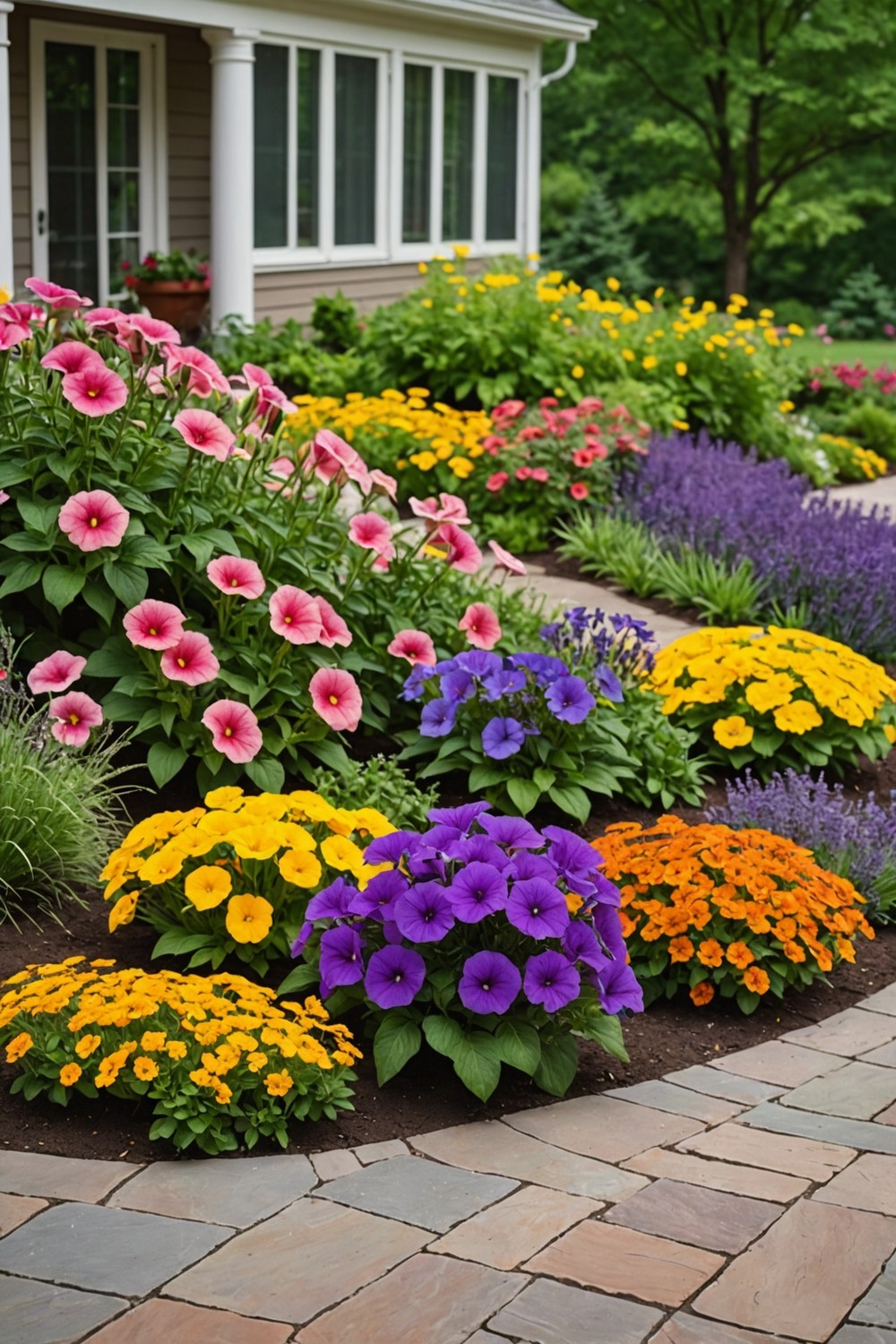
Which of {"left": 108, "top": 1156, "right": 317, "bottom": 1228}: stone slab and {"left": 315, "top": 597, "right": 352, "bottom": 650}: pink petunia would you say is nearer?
{"left": 108, "top": 1156, "right": 317, "bottom": 1228}: stone slab

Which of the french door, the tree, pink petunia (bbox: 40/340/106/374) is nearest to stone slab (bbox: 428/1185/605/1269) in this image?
pink petunia (bbox: 40/340/106/374)

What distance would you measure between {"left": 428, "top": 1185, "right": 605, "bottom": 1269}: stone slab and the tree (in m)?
19.5

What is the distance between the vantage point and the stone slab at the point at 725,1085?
10.2 feet

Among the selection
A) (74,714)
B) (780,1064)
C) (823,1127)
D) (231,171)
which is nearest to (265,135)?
(231,171)

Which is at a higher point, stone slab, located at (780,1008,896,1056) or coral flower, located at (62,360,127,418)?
coral flower, located at (62,360,127,418)

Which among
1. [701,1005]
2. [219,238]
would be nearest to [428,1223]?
[701,1005]

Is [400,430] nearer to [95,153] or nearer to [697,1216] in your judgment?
[95,153]

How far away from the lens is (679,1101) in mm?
3057

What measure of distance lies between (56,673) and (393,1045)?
1.60 metres

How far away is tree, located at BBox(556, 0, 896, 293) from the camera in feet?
66.1

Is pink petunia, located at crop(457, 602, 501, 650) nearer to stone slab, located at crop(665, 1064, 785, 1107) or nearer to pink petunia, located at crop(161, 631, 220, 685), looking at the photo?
pink petunia, located at crop(161, 631, 220, 685)

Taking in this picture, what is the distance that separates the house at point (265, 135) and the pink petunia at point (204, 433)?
570cm

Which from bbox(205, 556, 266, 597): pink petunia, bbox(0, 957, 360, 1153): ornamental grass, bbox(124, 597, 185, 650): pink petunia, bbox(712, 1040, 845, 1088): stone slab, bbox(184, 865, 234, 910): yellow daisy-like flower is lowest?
bbox(712, 1040, 845, 1088): stone slab

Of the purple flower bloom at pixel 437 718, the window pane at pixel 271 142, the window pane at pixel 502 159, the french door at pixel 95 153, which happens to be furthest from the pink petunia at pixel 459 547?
the window pane at pixel 502 159
